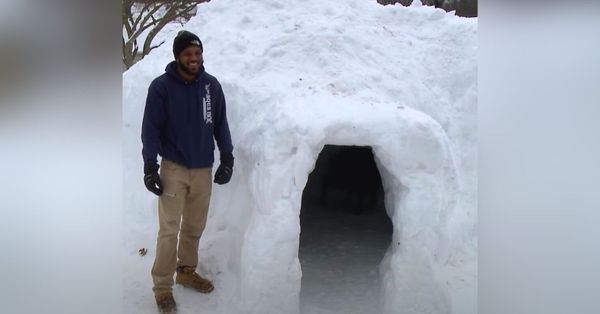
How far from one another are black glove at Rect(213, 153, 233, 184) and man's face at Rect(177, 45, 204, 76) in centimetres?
45

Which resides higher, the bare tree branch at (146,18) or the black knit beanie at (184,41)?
the bare tree branch at (146,18)

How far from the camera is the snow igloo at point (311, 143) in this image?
2576 millimetres

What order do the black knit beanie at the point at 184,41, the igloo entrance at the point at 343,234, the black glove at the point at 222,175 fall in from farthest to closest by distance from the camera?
the igloo entrance at the point at 343,234 < the black glove at the point at 222,175 < the black knit beanie at the point at 184,41

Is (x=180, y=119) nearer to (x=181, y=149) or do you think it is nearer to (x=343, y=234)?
(x=181, y=149)

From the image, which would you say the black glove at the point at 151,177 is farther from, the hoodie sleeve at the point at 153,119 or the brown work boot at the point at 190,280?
the brown work boot at the point at 190,280

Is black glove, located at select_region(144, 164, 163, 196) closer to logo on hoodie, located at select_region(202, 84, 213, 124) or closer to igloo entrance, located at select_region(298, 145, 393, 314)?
logo on hoodie, located at select_region(202, 84, 213, 124)

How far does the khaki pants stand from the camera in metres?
2.39

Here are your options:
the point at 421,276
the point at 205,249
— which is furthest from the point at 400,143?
the point at 205,249

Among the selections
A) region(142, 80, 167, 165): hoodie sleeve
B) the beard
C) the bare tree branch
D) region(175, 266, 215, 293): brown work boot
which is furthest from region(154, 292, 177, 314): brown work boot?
the bare tree branch

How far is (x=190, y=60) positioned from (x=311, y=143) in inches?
27.9

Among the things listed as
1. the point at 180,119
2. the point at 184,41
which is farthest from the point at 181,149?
the point at 184,41

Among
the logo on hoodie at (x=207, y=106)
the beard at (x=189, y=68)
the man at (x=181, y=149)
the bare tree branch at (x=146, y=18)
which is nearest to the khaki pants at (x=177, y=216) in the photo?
the man at (x=181, y=149)

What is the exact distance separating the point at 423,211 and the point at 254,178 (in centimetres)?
88

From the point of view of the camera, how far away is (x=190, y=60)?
226 cm
